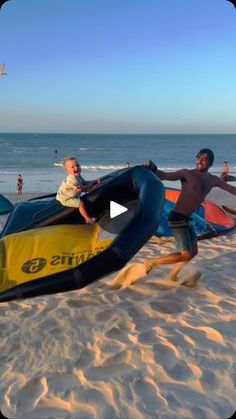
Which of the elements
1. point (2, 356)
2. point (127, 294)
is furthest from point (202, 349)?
point (2, 356)

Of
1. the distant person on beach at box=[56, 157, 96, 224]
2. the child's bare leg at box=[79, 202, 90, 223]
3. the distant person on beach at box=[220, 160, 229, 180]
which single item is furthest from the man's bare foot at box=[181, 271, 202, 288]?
the distant person on beach at box=[56, 157, 96, 224]

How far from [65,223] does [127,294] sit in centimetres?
135

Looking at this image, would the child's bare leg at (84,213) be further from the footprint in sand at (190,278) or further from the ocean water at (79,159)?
the ocean water at (79,159)

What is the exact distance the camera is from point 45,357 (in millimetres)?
3684

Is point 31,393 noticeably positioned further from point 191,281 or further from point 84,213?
point 191,281

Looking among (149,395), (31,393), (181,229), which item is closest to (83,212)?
(181,229)

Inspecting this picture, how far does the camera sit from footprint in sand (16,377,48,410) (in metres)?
3.04
